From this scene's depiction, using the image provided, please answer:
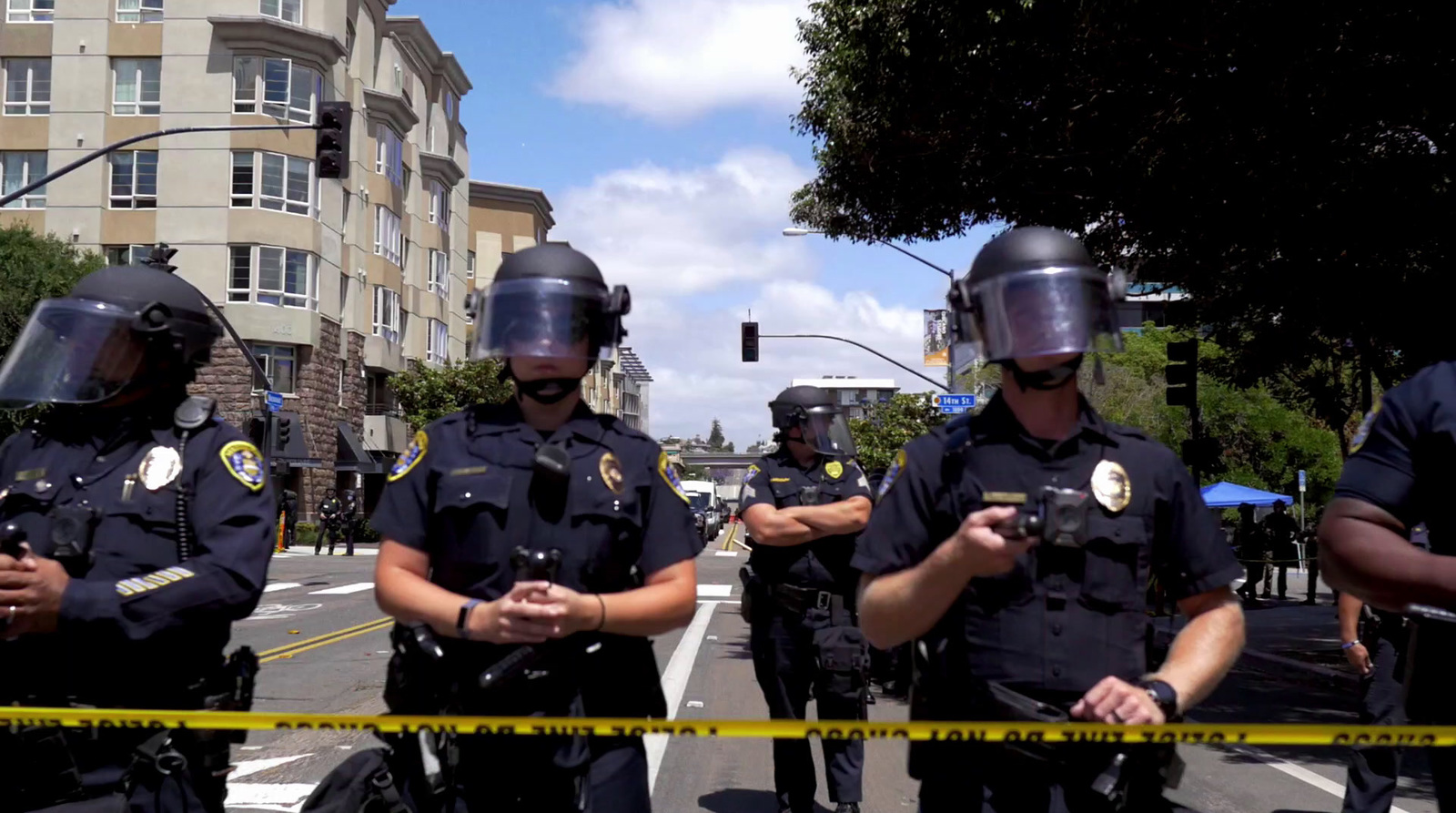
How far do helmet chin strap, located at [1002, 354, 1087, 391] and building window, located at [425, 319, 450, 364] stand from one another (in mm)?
53119

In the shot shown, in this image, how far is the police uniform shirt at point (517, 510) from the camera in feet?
10.3

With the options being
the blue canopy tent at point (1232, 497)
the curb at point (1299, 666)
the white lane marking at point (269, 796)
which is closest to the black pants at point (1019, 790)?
the white lane marking at point (269, 796)

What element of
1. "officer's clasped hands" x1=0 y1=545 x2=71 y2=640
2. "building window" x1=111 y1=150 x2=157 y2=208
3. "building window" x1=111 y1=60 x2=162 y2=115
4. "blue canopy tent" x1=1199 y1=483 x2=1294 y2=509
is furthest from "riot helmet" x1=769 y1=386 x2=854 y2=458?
"building window" x1=111 y1=60 x2=162 y2=115

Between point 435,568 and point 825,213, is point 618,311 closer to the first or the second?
point 435,568

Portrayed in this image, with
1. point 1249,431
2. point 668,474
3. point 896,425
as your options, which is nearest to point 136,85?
point 896,425

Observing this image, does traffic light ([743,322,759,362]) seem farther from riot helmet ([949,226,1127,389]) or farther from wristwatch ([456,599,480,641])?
wristwatch ([456,599,480,641])

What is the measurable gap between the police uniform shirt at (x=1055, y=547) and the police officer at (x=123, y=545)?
5.20ft

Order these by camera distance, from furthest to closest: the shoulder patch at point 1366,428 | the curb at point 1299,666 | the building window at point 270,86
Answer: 1. the building window at point 270,86
2. the curb at point 1299,666
3. the shoulder patch at point 1366,428

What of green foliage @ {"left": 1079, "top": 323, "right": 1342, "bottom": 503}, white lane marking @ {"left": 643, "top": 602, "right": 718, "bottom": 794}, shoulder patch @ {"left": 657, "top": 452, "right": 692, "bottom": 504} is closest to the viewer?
shoulder patch @ {"left": 657, "top": 452, "right": 692, "bottom": 504}

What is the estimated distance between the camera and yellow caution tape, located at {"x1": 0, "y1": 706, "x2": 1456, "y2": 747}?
9.05 feet

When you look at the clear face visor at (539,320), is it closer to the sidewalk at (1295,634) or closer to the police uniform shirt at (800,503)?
the police uniform shirt at (800,503)

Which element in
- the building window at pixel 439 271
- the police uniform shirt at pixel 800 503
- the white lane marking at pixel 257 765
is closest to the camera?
the police uniform shirt at pixel 800 503

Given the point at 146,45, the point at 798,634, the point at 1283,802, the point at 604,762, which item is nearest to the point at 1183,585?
the point at 604,762

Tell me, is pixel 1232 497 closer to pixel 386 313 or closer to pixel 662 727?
pixel 386 313
